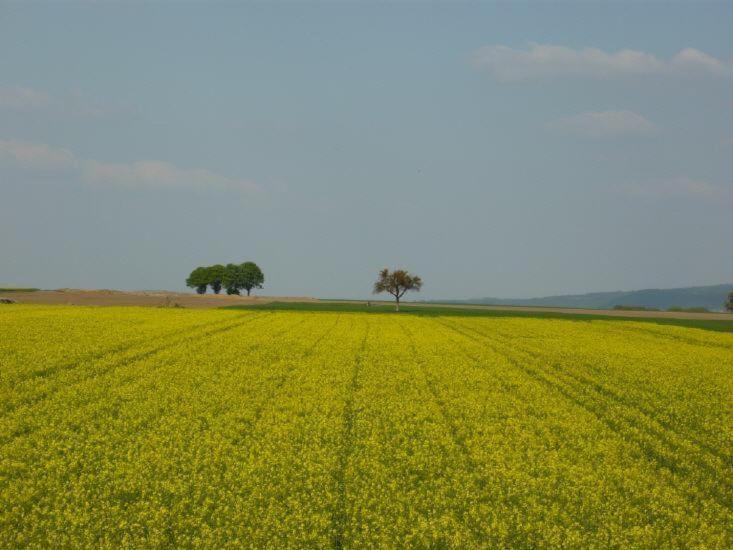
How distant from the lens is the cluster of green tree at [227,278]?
157 m

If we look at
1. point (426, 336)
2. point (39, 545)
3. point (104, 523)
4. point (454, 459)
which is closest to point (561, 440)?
point (454, 459)

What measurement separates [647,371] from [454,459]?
1813 cm

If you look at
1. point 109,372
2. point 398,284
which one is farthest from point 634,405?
point 398,284

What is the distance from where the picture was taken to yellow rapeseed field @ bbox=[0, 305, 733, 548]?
345 inches

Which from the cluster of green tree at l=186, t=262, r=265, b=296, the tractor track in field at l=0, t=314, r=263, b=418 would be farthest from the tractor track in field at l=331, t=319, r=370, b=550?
the cluster of green tree at l=186, t=262, r=265, b=296

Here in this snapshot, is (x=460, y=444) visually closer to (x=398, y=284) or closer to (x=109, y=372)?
(x=109, y=372)

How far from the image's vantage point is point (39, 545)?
26.3 feet

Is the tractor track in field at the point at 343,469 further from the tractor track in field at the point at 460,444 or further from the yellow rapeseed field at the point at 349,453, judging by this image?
the tractor track in field at the point at 460,444

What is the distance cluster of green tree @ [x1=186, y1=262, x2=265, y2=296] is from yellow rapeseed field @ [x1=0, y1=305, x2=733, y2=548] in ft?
446

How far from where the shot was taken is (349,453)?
12.0 metres

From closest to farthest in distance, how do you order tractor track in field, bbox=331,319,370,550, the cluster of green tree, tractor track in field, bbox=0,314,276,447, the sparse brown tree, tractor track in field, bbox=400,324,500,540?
tractor track in field, bbox=331,319,370,550 < tractor track in field, bbox=400,324,500,540 < tractor track in field, bbox=0,314,276,447 < the sparse brown tree < the cluster of green tree

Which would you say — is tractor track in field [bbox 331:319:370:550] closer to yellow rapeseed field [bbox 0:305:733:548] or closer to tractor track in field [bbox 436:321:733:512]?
yellow rapeseed field [bbox 0:305:733:548]

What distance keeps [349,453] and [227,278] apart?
15197cm

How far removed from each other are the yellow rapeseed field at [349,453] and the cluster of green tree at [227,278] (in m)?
136
